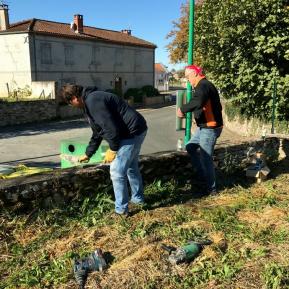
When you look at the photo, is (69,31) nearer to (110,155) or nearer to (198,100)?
(198,100)

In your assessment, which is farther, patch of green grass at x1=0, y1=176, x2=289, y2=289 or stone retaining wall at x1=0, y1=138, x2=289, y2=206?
stone retaining wall at x1=0, y1=138, x2=289, y2=206

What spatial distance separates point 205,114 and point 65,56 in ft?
99.2

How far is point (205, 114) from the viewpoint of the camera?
16.2 feet

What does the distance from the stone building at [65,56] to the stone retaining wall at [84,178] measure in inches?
875

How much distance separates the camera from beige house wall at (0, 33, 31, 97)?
29562 millimetres

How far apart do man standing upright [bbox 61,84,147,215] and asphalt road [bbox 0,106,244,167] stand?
1019 cm

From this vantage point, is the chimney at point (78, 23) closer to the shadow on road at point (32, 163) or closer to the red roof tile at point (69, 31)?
the red roof tile at point (69, 31)

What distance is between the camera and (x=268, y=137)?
7293 millimetres

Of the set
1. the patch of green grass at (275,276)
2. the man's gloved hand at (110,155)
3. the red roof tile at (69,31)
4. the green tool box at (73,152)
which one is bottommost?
the patch of green grass at (275,276)

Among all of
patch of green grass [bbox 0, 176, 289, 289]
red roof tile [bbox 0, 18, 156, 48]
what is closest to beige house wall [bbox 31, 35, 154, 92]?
red roof tile [bbox 0, 18, 156, 48]

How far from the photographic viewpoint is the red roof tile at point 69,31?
30525mm

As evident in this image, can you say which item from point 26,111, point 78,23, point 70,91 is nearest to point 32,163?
point 70,91

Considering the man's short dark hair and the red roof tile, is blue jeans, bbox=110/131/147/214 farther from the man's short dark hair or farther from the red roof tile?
the red roof tile

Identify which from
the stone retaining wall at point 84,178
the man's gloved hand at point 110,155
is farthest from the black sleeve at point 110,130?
the stone retaining wall at point 84,178
